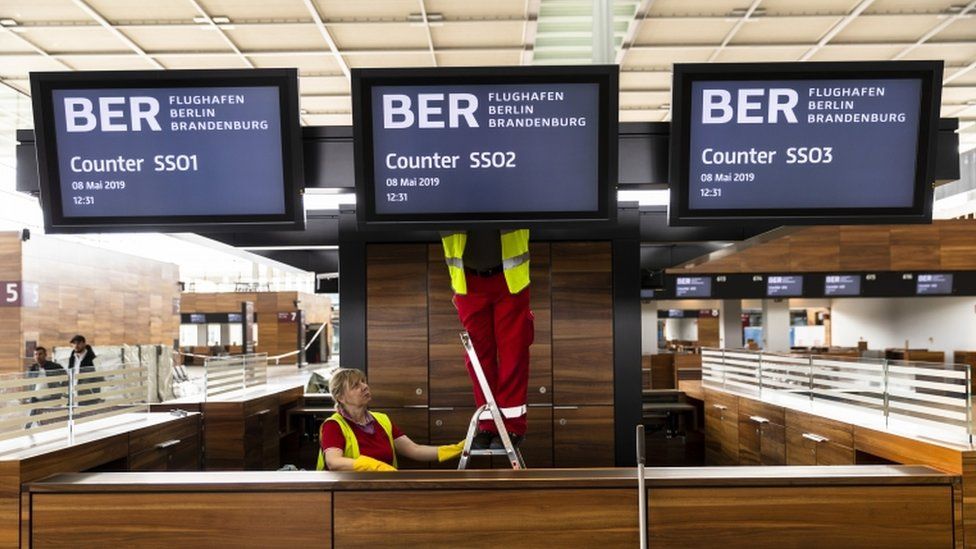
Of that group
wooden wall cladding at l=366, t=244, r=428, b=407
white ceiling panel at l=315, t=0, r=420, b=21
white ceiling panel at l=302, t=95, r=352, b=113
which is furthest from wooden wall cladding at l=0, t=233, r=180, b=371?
wooden wall cladding at l=366, t=244, r=428, b=407

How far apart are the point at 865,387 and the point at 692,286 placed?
27.4ft

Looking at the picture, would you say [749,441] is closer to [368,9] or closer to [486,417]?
[486,417]

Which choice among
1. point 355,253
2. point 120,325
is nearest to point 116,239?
point 120,325

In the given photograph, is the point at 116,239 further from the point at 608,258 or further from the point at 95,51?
the point at 608,258

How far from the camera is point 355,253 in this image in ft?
17.5

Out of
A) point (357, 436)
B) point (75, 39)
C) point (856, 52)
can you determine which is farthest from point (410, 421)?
point (856, 52)

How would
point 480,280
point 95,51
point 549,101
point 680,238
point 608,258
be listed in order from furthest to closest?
1. point 95,51
2. point 680,238
3. point 608,258
4. point 480,280
5. point 549,101

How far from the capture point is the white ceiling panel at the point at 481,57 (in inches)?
452

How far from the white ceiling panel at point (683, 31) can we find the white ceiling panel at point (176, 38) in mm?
5500

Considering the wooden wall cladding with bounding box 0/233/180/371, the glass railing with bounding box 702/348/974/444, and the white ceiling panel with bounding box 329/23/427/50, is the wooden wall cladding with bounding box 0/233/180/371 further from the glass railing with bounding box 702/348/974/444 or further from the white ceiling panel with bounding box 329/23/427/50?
the glass railing with bounding box 702/348/974/444

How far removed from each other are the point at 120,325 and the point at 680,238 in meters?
16.1

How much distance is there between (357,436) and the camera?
3.94 metres

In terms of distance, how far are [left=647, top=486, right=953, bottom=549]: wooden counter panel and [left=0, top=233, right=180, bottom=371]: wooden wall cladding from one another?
1361 centimetres

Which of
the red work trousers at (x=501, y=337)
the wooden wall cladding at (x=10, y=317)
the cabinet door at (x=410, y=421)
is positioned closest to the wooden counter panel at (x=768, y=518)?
the red work trousers at (x=501, y=337)
